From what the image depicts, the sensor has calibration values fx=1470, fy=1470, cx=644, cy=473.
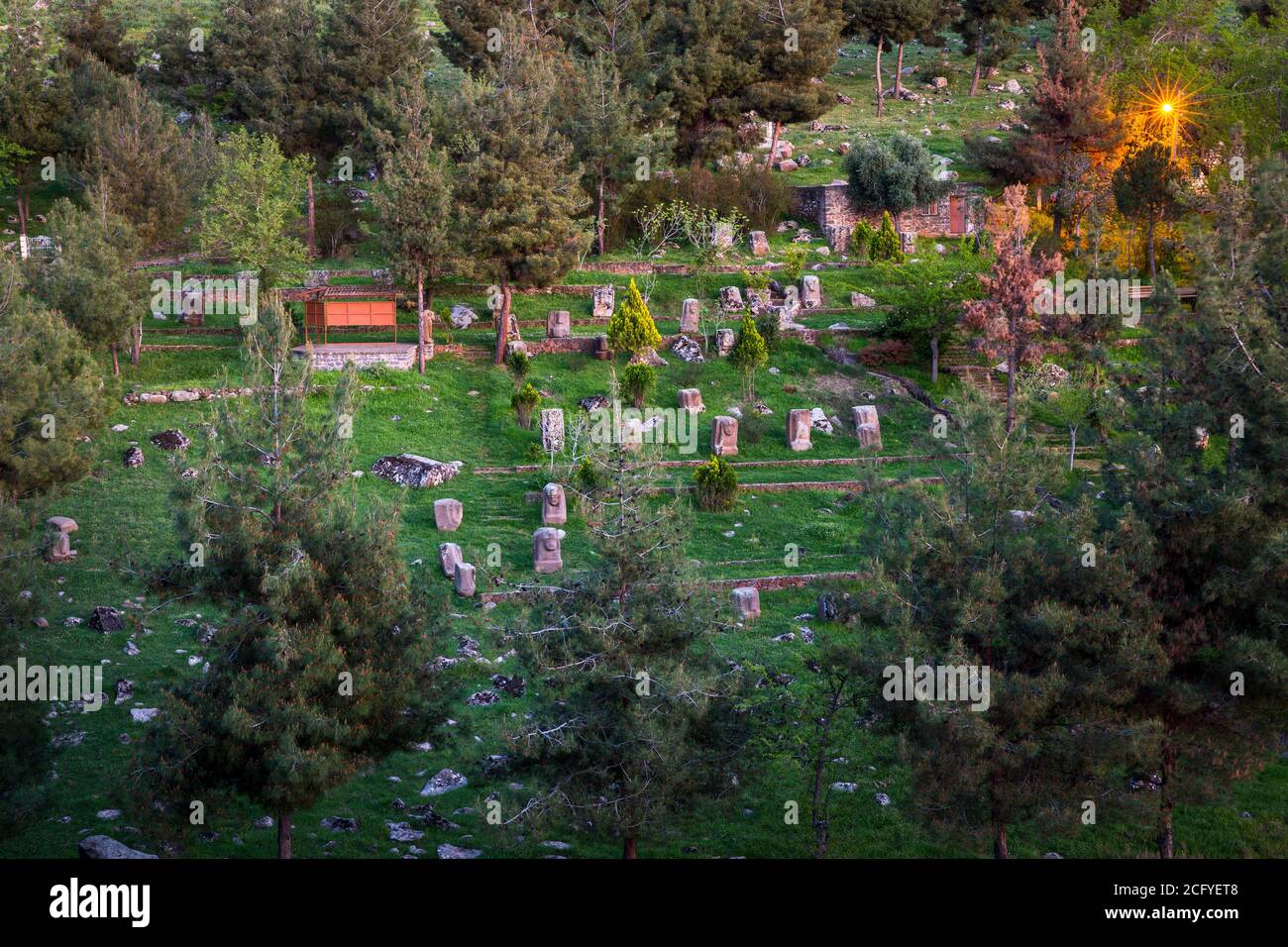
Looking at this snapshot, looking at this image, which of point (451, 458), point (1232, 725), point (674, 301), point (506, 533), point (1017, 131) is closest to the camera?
point (1232, 725)

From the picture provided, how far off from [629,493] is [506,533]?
33.7 feet

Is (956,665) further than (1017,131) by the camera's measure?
No

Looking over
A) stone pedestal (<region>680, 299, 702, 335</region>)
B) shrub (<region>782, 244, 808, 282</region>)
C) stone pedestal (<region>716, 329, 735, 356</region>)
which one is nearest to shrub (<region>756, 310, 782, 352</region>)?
stone pedestal (<region>716, 329, 735, 356</region>)

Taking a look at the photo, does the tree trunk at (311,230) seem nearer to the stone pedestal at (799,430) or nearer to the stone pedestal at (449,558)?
the stone pedestal at (799,430)

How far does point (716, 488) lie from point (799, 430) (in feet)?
13.5

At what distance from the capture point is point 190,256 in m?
43.6

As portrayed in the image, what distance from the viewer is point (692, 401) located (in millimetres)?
33625

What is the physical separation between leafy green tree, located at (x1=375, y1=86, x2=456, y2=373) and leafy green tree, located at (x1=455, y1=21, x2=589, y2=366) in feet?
1.85

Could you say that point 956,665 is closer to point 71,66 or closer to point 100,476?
point 100,476

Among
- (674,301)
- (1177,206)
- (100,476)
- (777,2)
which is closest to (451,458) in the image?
(100,476)

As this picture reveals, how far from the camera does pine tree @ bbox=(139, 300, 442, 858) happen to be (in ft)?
54.2

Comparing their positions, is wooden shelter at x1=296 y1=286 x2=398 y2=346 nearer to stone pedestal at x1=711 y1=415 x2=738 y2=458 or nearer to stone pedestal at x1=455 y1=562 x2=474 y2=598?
stone pedestal at x1=711 y1=415 x2=738 y2=458

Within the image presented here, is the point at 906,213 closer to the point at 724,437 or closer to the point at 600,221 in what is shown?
the point at 600,221

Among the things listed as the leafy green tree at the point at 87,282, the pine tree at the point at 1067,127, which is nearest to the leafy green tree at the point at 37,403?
the leafy green tree at the point at 87,282
